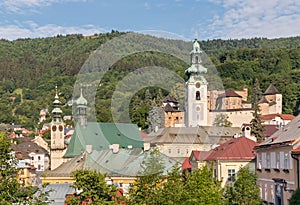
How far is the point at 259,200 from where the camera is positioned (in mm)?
37031

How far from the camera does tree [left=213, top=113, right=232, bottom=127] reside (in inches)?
4471

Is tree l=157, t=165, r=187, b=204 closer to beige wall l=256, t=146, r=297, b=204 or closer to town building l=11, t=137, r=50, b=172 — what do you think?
beige wall l=256, t=146, r=297, b=204

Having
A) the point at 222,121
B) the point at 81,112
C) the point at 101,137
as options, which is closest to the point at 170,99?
the point at 222,121

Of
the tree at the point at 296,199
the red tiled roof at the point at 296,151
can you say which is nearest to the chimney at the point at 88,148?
the red tiled roof at the point at 296,151

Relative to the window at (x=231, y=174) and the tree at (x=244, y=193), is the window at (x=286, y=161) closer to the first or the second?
the tree at (x=244, y=193)

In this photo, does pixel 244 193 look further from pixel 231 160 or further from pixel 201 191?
pixel 231 160

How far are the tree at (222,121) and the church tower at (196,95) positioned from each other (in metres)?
2.75

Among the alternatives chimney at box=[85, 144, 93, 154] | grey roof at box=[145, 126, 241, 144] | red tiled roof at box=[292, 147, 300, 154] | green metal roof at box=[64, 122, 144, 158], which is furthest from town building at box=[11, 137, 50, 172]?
red tiled roof at box=[292, 147, 300, 154]

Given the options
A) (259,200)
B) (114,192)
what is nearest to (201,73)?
(259,200)

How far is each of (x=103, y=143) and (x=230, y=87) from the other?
72593mm

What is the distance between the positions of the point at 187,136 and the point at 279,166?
6080 centimetres

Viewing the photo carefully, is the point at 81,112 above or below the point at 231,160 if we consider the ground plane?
above

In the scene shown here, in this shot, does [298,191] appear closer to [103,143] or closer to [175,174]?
[175,174]

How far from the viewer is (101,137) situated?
9744cm
